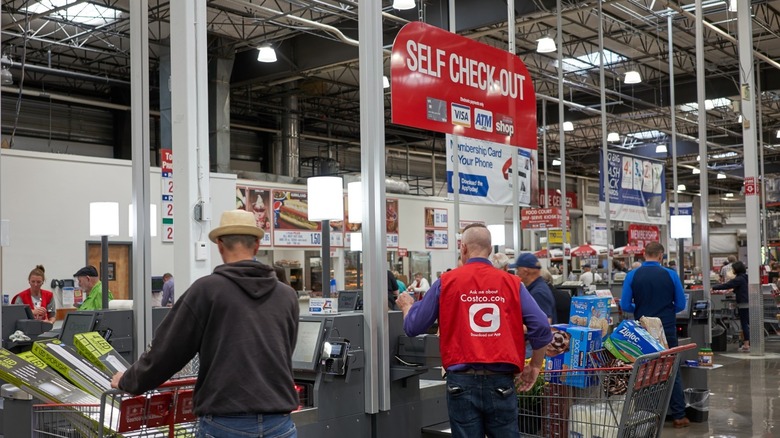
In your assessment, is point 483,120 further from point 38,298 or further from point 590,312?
point 38,298

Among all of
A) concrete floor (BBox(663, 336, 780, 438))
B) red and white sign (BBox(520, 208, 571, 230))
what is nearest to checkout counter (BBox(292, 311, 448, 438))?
concrete floor (BBox(663, 336, 780, 438))

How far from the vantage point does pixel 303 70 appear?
18.0 meters

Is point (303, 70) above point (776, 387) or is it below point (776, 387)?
above

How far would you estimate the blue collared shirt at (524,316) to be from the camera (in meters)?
3.77

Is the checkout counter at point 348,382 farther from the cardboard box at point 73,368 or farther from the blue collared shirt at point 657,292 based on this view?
the blue collared shirt at point 657,292

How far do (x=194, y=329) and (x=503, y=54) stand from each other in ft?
11.3

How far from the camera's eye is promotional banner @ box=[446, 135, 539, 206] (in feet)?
33.3

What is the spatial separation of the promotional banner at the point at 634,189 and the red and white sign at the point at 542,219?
1429 mm

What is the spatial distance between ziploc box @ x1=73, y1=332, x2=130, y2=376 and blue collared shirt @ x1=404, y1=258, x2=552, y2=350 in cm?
130

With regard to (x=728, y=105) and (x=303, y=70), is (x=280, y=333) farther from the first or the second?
(x=728, y=105)

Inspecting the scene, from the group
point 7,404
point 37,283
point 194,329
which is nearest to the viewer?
point 194,329

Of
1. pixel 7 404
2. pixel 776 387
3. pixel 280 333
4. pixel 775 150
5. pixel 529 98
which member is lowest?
pixel 776 387

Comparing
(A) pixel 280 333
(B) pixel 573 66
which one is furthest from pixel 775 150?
(A) pixel 280 333

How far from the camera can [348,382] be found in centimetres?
423
